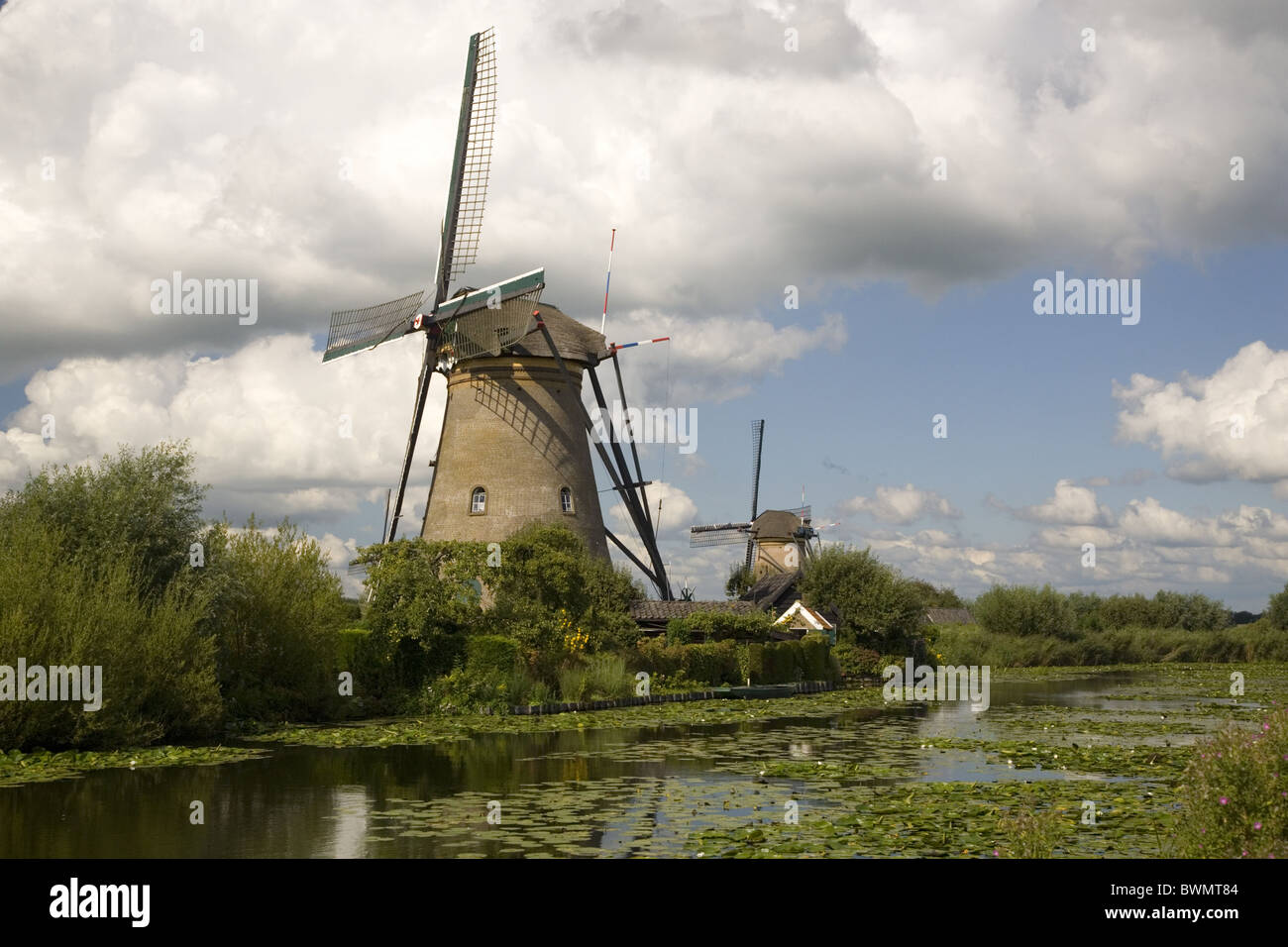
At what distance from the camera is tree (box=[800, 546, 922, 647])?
42438mm

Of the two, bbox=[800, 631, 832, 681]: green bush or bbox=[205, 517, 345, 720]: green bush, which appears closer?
bbox=[205, 517, 345, 720]: green bush

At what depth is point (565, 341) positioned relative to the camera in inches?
1359

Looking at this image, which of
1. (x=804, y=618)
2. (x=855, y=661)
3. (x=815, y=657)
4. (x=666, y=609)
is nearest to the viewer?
(x=815, y=657)

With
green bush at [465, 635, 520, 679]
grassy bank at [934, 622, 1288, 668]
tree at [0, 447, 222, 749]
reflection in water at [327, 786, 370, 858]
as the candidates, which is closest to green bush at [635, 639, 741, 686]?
green bush at [465, 635, 520, 679]

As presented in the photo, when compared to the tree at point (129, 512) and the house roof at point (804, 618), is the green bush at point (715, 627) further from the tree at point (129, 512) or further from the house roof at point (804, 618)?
the tree at point (129, 512)

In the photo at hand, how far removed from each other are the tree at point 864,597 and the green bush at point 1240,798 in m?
34.5

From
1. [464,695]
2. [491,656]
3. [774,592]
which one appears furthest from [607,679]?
[774,592]

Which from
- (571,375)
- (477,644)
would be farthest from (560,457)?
(477,644)

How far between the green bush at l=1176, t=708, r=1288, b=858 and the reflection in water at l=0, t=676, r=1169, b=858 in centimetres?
405

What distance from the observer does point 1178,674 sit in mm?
50344

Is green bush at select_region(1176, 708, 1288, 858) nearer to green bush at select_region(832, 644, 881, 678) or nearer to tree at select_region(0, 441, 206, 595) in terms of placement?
tree at select_region(0, 441, 206, 595)

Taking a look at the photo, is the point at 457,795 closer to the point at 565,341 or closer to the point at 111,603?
the point at 111,603

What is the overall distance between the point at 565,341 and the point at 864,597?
1588 centimetres
